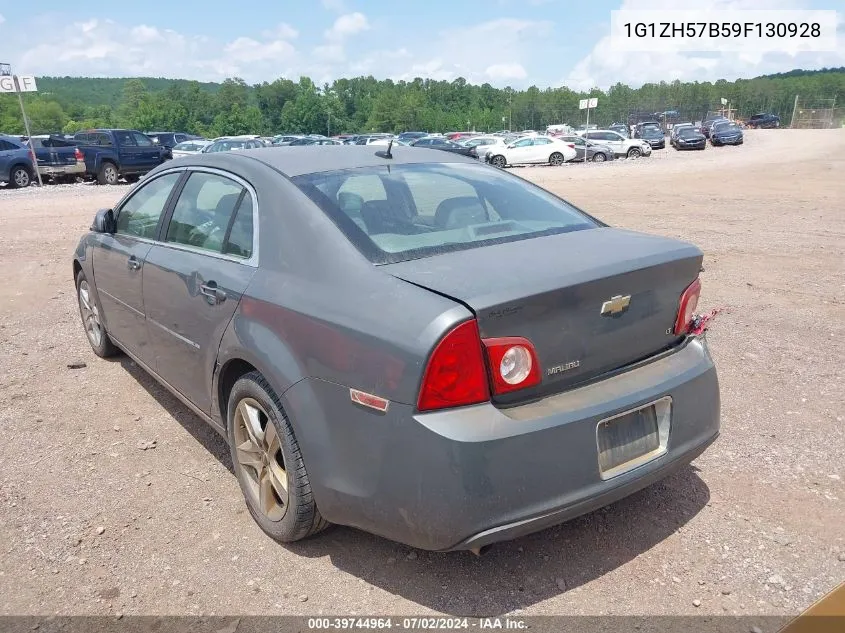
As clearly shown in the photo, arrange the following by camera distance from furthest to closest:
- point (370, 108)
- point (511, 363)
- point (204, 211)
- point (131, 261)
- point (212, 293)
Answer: point (370, 108) < point (131, 261) < point (204, 211) < point (212, 293) < point (511, 363)

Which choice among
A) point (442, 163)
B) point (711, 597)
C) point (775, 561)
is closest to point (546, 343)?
point (711, 597)

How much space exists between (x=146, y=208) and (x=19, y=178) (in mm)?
22891

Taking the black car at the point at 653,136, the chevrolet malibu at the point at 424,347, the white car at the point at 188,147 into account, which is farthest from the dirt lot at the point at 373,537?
the black car at the point at 653,136

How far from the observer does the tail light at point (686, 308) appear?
287 cm

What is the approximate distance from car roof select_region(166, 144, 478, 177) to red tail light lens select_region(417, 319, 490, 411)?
1359 mm

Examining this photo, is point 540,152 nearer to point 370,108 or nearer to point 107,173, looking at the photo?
point 107,173

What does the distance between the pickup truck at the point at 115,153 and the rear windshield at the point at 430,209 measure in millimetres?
22958

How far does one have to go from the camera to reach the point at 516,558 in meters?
2.83

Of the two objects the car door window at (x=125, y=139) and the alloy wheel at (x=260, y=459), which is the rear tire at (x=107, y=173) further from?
the alloy wheel at (x=260, y=459)

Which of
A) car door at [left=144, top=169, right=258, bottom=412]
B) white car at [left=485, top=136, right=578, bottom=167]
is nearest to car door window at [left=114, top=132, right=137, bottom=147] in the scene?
white car at [left=485, top=136, right=578, bottom=167]

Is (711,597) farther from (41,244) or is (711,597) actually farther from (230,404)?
(41,244)

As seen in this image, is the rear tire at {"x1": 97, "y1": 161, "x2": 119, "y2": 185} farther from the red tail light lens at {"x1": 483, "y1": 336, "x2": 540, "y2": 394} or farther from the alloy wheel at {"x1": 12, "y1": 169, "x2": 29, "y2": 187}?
the red tail light lens at {"x1": 483, "y1": 336, "x2": 540, "y2": 394}

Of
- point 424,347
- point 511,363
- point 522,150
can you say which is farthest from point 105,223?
point 522,150

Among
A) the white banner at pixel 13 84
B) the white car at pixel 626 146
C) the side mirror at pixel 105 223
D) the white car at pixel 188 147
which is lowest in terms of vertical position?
the white car at pixel 626 146
